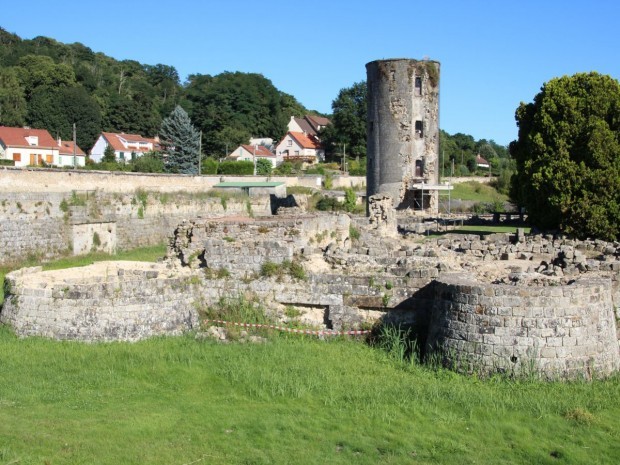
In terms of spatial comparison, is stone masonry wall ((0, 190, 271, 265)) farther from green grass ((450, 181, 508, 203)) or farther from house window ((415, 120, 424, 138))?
green grass ((450, 181, 508, 203))

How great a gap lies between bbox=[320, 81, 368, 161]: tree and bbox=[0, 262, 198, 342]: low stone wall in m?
68.0

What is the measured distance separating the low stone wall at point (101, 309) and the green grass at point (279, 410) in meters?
0.72

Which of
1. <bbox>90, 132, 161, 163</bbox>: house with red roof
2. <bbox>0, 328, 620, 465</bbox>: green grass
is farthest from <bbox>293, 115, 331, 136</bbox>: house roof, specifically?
<bbox>0, 328, 620, 465</bbox>: green grass

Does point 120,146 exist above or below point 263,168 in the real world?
above

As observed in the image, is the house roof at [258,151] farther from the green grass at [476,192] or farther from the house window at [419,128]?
the house window at [419,128]

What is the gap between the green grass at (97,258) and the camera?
2502 centimetres

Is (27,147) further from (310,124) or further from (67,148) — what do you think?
(310,124)

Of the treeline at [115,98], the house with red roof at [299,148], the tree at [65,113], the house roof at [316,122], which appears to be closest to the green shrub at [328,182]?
the house with red roof at [299,148]

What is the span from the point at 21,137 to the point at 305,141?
115 ft

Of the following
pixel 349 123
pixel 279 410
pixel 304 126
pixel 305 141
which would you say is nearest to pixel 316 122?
pixel 304 126

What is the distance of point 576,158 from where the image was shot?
27.8m

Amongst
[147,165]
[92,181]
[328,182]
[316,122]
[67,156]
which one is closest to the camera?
[92,181]

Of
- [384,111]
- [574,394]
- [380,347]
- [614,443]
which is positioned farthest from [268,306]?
[384,111]

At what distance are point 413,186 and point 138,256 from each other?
60.7 feet
